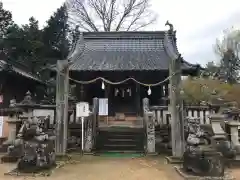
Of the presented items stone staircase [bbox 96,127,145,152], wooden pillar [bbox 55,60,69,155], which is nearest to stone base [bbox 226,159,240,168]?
stone staircase [bbox 96,127,145,152]

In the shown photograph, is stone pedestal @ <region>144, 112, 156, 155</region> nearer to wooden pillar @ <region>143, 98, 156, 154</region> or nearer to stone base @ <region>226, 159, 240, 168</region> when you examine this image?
wooden pillar @ <region>143, 98, 156, 154</region>

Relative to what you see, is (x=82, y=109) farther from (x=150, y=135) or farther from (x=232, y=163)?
(x=232, y=163)

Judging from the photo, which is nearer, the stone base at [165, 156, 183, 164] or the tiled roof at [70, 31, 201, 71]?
the stone base at [165, 156, 183, 164]

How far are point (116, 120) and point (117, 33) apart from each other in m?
8.66

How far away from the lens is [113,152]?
12672 mm

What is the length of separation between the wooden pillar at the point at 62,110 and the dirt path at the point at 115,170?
44.2 inches

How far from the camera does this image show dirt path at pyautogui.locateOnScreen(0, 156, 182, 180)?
8.16 meters

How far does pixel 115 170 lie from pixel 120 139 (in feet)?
15.3

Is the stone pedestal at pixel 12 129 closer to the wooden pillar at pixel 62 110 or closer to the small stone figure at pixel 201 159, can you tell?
the wooden pillar at pixel 62 110

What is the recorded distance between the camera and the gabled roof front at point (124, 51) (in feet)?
59.7

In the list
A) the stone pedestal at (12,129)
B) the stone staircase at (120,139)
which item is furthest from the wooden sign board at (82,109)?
the stone pedestal at (12,129)

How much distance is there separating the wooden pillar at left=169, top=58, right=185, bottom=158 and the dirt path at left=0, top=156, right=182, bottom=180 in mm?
871

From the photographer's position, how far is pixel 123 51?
69.9 ft

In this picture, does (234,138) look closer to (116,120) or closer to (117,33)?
(116,120)
